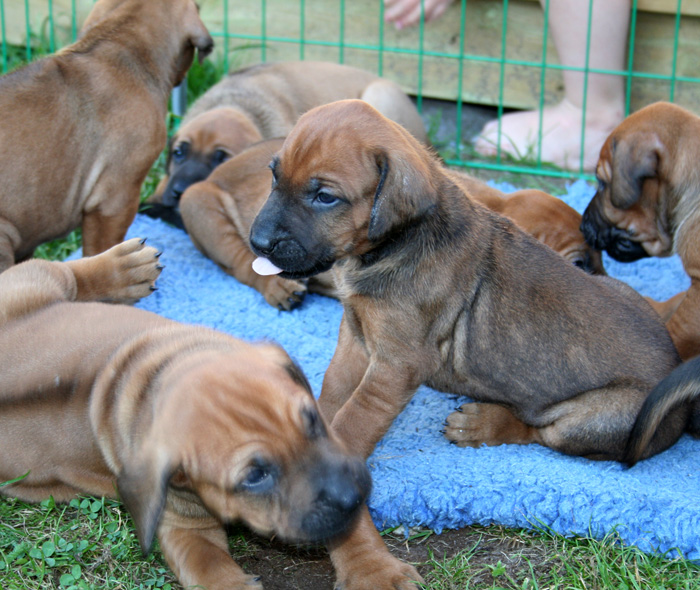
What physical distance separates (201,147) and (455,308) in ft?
11.1

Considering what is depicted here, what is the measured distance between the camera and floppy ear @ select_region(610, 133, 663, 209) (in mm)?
4746

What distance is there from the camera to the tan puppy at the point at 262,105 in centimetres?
667

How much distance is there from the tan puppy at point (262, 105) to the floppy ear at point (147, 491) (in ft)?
13.1

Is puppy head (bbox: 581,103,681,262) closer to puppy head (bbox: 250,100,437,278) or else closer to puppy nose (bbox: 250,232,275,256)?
puppy head (bbox: 250,100,437,278)

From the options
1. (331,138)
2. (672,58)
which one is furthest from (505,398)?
A: (672,58)

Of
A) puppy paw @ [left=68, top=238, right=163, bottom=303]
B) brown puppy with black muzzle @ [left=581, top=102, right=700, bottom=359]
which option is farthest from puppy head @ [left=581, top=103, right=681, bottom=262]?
puppy paw @ [left=68, top=238, right=163, bottom=303]

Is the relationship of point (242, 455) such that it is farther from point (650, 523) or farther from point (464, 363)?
point (650, 523)

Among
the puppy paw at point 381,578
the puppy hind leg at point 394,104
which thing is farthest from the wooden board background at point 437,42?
the puppy paw at point 381,578

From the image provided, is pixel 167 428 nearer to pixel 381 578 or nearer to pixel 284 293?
pixel 381 578

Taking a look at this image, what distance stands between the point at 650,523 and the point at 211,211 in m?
3.72

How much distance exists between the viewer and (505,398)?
4086 mm

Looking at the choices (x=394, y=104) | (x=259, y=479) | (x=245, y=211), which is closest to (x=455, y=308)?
(x=259, y=479)

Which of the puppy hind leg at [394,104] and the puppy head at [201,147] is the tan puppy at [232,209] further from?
the puppy hind leg at [394,104]

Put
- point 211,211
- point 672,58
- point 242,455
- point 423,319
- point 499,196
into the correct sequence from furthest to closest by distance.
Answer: point 672,58 → point 211,211 → point 499,196 → point 423,319 → point 242,455
